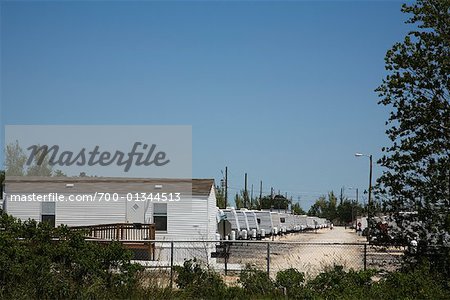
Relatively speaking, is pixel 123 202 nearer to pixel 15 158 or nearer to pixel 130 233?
pixel 130 233

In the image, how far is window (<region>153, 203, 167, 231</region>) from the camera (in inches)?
1158

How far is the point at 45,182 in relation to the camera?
99.7ft

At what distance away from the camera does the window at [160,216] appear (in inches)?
1158

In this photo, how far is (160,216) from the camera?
2948cm

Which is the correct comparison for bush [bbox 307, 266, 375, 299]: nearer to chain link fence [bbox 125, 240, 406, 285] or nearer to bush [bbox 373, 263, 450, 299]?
bush [bbox 373, 263, 450, 299]

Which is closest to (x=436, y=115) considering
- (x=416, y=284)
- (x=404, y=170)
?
(x=404, y=170)

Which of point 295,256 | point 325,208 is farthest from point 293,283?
point 325,208

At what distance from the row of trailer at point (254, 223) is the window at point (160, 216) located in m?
2.83

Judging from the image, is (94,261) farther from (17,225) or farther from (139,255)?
(139,255)

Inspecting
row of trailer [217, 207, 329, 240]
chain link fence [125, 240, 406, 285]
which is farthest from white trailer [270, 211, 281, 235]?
chain link fence [125, 240, 406, 285]

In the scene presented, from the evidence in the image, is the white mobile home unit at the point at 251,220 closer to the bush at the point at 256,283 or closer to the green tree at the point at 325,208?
the bush at the point at 256,283

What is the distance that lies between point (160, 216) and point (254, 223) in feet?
44.4

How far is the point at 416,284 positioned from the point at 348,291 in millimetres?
1257

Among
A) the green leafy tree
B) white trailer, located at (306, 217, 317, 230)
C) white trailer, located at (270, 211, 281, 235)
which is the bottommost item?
white trailer, located at (306, 217, 317, 230)
